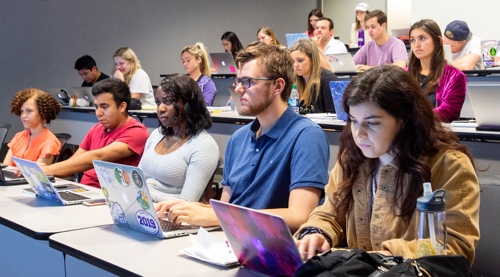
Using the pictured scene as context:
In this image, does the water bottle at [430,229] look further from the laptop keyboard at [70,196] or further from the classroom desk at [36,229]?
the laptop keyboard at [70,196]

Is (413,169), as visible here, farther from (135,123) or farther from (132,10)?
(132,10)

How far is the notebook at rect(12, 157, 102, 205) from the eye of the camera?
105 inches

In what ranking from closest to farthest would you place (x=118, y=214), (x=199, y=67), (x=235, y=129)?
(x=118, y=214) < (x=235, y=129) < (x=199, y=67)

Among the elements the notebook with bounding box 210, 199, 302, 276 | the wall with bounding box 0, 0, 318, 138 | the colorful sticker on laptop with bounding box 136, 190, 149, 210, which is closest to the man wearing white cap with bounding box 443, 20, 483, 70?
the wall with bounding box 0, 0, 318, 138

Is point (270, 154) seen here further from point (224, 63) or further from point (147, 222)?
point (224, 63)

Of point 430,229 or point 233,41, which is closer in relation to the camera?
point 430,229

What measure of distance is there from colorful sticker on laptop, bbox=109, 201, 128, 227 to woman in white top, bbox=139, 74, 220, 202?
53cm

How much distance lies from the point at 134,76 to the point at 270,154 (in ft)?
15.8

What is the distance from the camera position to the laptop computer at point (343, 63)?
20.4ft

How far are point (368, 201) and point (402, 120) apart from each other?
10.5 inches

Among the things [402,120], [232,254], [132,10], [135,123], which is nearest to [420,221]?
[402,120]

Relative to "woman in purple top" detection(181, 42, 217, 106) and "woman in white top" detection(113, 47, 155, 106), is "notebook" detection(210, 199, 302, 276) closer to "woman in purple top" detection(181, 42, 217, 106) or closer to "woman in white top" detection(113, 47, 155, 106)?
"woman in purple top" detection(181, 42, 217, 106)

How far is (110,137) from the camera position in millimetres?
3477

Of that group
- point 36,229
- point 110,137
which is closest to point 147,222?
point 36,229
